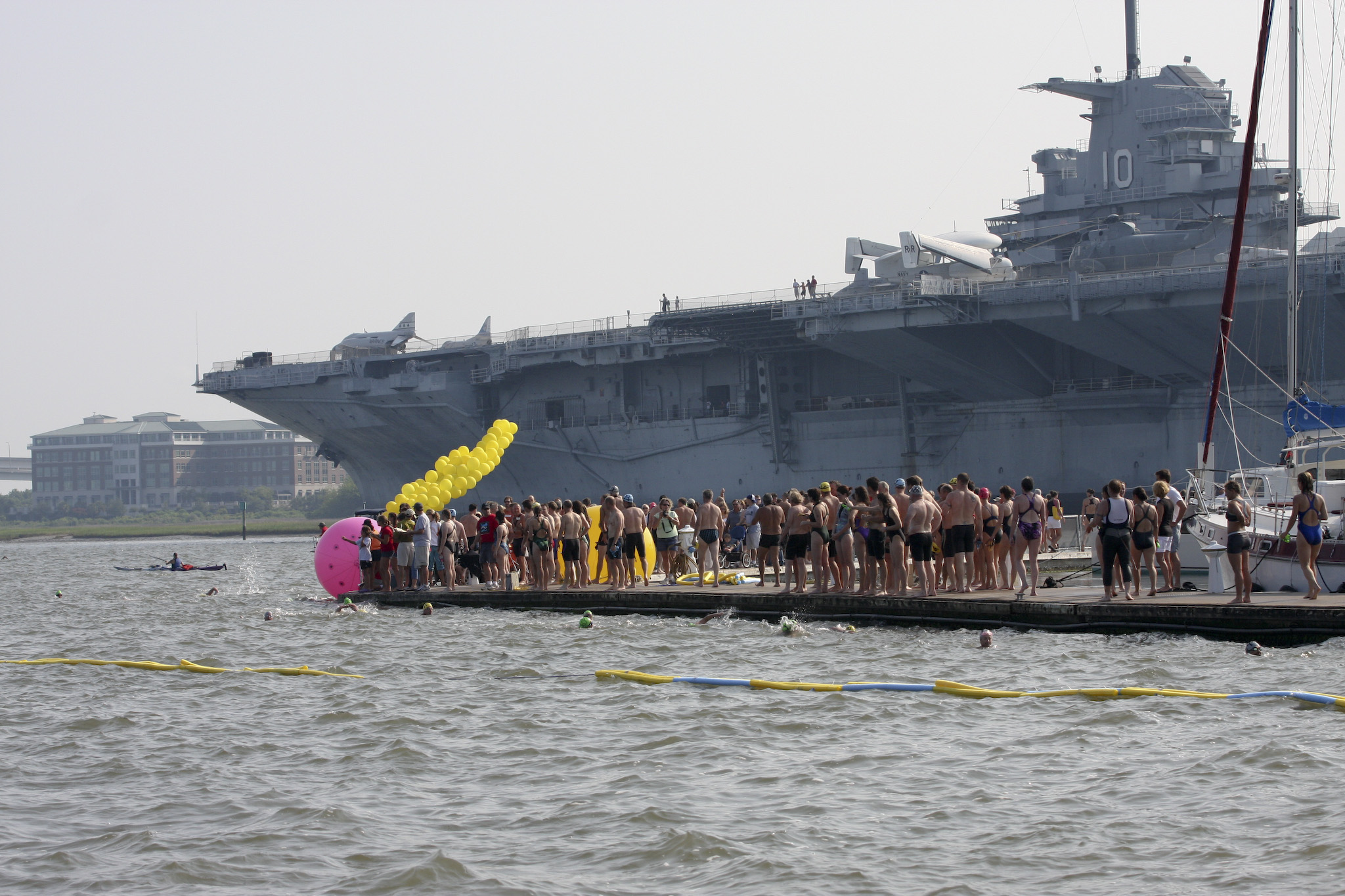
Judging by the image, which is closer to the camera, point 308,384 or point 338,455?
point 308,384

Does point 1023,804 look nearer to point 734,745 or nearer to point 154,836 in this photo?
point 734,745

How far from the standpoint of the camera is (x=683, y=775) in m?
9.34

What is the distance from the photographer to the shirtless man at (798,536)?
17062 millimetres

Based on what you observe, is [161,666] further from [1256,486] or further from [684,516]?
[1256,486]

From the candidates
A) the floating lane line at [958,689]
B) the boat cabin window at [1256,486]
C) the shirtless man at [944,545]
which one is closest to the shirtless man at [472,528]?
the shirtless man at [944,545]

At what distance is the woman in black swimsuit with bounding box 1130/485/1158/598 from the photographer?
14.8 meters

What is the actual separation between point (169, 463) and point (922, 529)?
153 m

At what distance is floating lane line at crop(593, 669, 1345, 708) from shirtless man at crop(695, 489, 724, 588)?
5488mm

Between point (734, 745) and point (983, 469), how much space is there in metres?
34.8

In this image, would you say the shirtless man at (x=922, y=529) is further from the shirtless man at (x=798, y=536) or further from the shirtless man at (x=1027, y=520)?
the shirtless man at (x=798, y=536)

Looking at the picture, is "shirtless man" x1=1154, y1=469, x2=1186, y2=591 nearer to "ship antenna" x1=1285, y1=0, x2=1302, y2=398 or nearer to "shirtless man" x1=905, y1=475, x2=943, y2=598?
"shirtless man" x1=905, y1=475, x2=943, y2=598

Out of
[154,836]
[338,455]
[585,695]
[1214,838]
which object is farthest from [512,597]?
[338,455]

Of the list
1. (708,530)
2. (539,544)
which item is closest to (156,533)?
(539,544)

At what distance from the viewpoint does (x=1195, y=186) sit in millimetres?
44469
